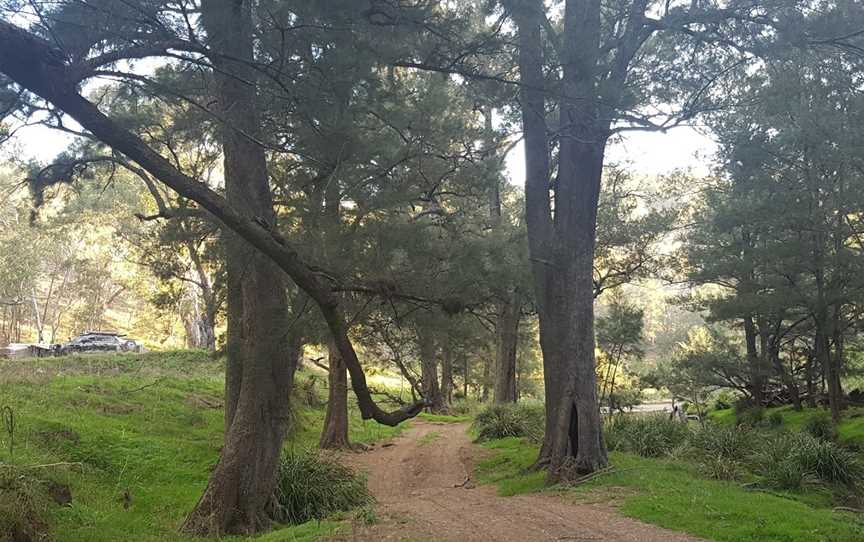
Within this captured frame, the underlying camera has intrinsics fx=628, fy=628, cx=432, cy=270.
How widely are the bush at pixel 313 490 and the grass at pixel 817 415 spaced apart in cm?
1049

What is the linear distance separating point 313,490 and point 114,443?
363cm

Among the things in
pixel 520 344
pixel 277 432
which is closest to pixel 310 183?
pixel 277 432

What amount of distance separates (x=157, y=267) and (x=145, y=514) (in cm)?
682

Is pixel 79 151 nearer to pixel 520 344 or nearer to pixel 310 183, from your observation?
pixel 310 183

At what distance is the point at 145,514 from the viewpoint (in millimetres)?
8227

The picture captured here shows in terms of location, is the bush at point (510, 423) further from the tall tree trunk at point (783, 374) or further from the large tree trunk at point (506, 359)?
the tall tree trunk at point (783, 374)

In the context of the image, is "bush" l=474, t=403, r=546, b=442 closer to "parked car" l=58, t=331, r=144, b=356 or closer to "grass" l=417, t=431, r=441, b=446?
"grass" l=417, t=431, r=441, b=446

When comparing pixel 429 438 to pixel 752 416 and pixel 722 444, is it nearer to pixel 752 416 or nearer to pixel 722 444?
pixel 722 444

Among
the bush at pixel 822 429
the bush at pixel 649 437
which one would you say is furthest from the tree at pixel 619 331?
the bush at pixel 649 437

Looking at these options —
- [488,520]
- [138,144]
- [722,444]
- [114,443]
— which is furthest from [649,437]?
[138,144]

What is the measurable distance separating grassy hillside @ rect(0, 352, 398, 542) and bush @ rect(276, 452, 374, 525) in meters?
1.36

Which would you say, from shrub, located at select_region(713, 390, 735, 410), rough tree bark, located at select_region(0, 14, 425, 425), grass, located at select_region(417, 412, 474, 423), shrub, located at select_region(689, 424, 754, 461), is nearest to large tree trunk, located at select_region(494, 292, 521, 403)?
grass, located at select_region(417, 412, 474, 423)

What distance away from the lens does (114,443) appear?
1011 centimetres

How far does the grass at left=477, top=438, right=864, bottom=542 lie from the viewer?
5910 millimetres
